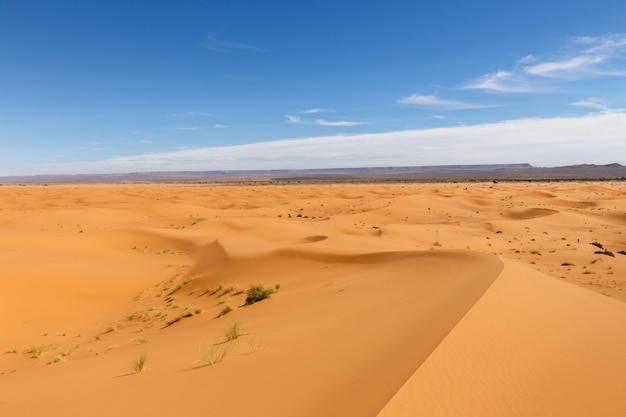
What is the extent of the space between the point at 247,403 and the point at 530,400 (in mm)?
2824

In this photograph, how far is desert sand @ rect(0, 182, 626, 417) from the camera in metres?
4.41

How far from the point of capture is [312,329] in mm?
6992

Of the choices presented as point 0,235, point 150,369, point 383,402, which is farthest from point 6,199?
point 383,402

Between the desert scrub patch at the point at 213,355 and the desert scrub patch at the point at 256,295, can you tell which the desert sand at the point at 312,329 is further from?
the desert scrub patch at the point at 256,295

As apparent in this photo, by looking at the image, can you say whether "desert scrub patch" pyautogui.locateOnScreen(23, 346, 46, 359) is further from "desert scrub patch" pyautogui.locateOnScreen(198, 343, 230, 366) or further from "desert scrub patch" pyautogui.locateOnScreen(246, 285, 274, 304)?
"desert scrub patch" pyautogui.locateOnScreen(198, 343, 230, 366)

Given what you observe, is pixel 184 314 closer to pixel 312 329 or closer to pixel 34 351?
pixel 34 351

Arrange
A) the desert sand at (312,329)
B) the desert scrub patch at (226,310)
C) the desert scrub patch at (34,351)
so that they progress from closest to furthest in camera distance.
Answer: the desert sand at (312,329), the desert scrub patch at (34,351), the desert scrub patch at (226,310)

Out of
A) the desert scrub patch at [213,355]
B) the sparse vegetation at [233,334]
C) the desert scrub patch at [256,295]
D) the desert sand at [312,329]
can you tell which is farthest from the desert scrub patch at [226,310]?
the desert scrub patch at [213,355]

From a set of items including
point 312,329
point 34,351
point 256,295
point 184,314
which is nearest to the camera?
point 312,329

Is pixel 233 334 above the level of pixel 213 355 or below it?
below

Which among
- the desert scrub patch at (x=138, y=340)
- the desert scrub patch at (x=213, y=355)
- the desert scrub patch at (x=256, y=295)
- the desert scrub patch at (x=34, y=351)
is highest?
the desert scrub patch at (x=213, y=355)

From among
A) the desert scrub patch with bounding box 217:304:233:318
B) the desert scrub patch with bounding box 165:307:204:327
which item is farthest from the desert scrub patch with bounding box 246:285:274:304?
the desert scrub patch with bounding box 165:307:204:327

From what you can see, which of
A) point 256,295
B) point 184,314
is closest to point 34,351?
point 184,314

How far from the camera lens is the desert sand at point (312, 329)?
441 centimetres
